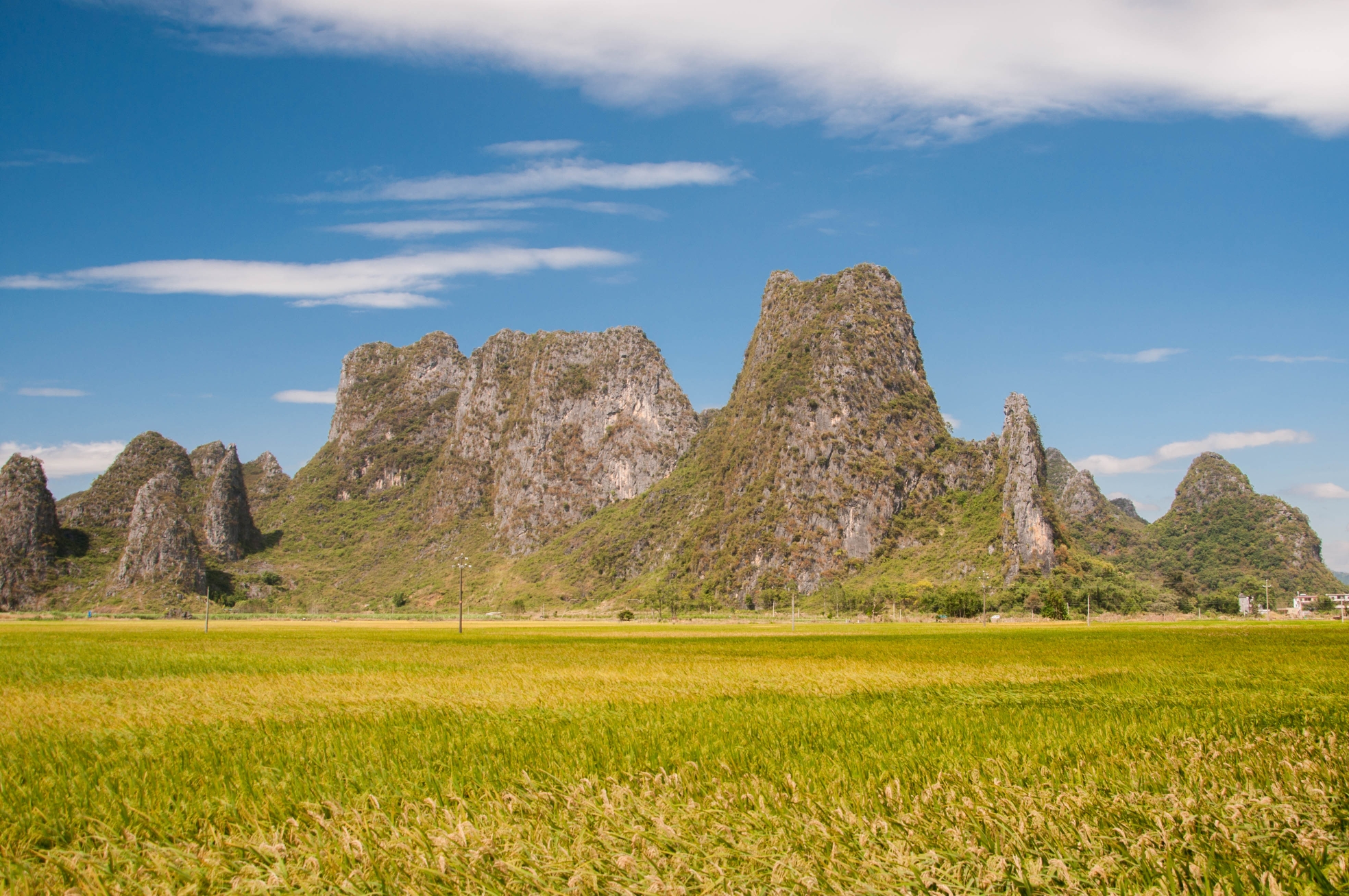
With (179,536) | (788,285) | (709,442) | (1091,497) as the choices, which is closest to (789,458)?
(709,442)

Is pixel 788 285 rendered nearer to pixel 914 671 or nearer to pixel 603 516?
pixel 603 516

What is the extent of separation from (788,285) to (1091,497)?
3536 inches

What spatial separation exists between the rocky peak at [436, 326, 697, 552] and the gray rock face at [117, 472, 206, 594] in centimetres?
6024

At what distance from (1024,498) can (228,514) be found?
156011mm

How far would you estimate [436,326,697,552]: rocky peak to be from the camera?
177625 mm

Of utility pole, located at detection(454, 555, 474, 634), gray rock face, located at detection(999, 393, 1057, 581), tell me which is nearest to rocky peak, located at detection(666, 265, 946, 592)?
gray rock face, located at detection(999, 393, 1057, 581)

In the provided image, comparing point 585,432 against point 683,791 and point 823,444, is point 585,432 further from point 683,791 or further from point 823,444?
point 683,791

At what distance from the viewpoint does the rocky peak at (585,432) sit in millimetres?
177625

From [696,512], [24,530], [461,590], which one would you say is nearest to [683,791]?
[461,590]

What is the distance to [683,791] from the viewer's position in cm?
548

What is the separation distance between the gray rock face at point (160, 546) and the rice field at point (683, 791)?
145853 mm

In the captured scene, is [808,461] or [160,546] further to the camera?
[160,546]

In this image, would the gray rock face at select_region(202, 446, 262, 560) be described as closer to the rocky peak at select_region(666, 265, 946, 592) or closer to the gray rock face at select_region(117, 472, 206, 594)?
the gray rock face at select_region(117, 472, 206, 594)

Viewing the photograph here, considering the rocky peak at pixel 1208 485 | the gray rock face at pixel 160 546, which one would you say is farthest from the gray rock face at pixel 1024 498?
the gray rock face at pixel 160 546
